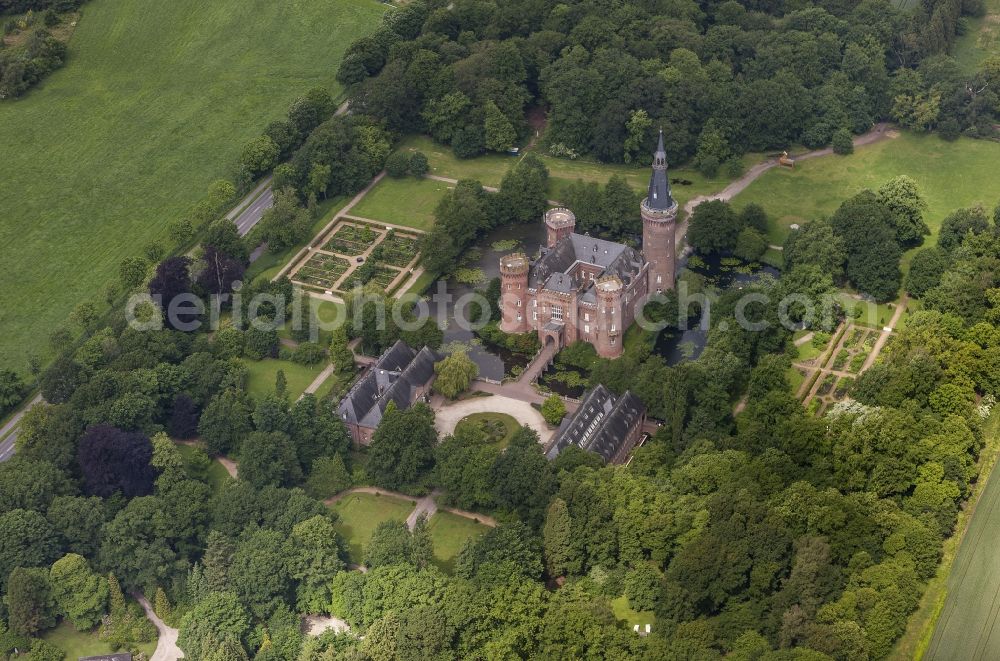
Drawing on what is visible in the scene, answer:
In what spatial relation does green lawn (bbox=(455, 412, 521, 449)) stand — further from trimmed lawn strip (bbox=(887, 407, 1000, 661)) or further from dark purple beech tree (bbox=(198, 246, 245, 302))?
trimmed lawn strip (bbox=(887, 407, 1000, 661))

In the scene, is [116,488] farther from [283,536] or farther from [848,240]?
[848,240]

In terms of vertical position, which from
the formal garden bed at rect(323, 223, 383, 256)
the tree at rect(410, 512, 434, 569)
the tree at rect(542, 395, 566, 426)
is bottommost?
the formal garden bed at rect(323, 223, 383, 256)

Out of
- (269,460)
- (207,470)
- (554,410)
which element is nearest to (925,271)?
(554,410)

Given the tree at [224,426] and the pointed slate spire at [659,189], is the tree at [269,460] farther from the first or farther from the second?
the pointed slate spire at [659,189]

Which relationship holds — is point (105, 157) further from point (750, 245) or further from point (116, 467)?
point (750, 245)

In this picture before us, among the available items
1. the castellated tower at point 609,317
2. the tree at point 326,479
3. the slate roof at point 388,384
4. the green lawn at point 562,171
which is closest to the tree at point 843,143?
the green lawn at point 562,171

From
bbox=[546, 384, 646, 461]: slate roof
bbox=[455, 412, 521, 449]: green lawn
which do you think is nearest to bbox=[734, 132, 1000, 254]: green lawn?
bbox=[546, 384, 646, 461]: slate roof
